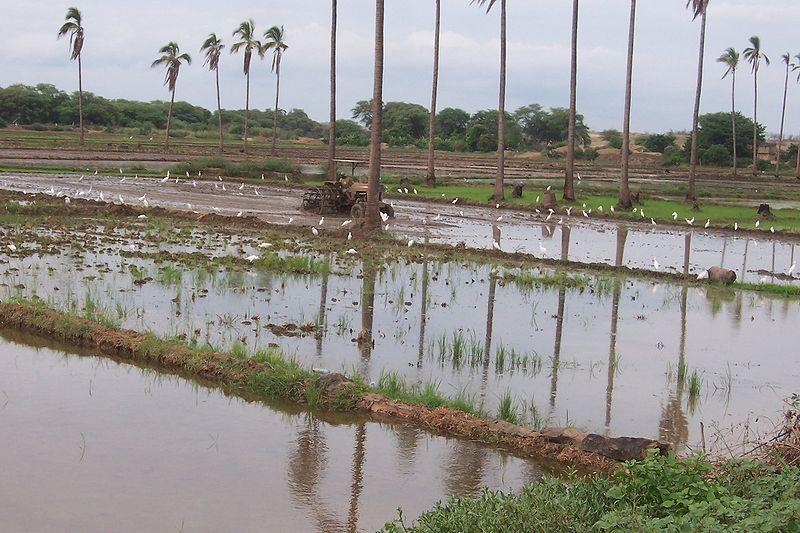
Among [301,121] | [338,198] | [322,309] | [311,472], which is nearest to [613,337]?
[322,309]

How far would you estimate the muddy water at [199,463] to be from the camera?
226 inches

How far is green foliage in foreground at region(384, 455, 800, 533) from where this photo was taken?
4.51 m

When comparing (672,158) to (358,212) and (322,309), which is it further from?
(322,309)

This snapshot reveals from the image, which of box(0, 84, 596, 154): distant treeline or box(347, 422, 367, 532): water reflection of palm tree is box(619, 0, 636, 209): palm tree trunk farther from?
box(0, 84, 596, 154): distant treeline

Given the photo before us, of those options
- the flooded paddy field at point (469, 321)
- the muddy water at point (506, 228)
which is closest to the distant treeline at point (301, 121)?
the muddy water at point (506, 228)

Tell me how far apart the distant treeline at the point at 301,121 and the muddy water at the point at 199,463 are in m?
65.1

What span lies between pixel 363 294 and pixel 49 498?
26.2 feet

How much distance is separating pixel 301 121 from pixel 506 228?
294 feet

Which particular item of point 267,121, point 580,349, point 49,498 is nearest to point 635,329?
point 580,349

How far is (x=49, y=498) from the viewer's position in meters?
5.83

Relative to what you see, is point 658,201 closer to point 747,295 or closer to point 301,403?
point 747,295

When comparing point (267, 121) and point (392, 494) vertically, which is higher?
point (267, 121)

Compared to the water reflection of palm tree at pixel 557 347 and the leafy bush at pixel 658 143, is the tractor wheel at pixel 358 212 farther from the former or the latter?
the leafy bush at pixel 658 143

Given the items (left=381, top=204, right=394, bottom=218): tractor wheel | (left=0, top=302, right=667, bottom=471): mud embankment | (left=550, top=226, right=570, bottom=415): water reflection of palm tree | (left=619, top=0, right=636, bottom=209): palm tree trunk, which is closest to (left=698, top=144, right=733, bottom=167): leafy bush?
(left=619, top=0, right=636, bottom=209): palm tree trunk
